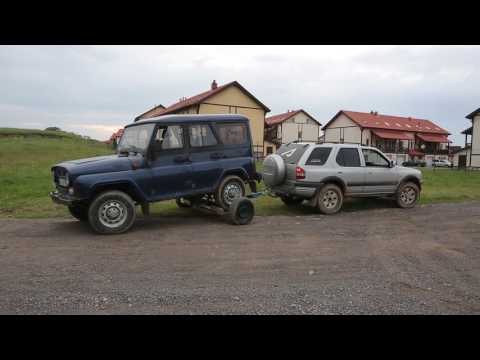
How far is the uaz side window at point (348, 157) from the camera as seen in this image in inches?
368

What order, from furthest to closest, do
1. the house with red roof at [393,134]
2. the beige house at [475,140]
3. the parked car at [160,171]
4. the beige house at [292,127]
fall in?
the beige house at [292,127] < the house with red roof at [393,134] < the beige house at [475,140] < the parked car at [160,171]

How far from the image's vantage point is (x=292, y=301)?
12.3ft

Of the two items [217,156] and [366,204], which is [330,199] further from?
[217,156]

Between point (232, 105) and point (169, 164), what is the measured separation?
29.5 meters

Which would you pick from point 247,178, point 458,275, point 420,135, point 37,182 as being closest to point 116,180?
point 247,178

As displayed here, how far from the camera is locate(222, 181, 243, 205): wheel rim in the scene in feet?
26.7

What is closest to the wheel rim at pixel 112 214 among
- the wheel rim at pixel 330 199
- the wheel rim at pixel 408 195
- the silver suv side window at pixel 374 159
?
the wheel rim at pixel 330 199

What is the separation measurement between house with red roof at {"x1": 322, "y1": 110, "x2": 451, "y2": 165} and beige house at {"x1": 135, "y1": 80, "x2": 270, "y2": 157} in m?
16.6

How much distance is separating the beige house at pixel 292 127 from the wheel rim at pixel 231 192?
45.3 meters

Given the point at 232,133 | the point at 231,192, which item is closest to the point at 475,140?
the point at 232,133

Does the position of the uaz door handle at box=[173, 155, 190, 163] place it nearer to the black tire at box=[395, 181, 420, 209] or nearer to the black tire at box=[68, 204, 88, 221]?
the black tire at box=[68, 204, 88, 221]

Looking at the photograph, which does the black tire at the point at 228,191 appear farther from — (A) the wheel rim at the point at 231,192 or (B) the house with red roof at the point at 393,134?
(B) the house with red roof at the point at 393,134

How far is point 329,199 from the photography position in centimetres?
907

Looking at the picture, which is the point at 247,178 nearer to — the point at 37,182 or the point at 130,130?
the point at 130,130
